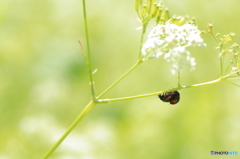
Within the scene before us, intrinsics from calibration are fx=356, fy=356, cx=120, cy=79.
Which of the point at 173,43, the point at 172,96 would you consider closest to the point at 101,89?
the point at 172,96

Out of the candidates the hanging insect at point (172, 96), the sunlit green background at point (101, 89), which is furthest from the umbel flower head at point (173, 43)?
the sunlit green background at point (101, 89)

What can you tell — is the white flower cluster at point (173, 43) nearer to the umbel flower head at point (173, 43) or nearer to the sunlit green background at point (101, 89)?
the umbel flower head at point (173, 43)

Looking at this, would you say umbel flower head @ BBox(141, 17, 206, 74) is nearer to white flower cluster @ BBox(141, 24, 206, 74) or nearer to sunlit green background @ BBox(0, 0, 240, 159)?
white flower cluster @ BBox(141, 24, 206, 74)

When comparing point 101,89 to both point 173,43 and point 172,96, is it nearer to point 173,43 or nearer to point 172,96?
point 172,96

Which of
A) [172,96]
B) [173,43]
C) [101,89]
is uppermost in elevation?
[173,43]

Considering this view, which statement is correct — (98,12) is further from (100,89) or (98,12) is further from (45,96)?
(45,96)

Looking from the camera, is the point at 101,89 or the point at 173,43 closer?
the point at 173,43

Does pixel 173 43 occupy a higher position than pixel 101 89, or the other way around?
pixel 173 43
